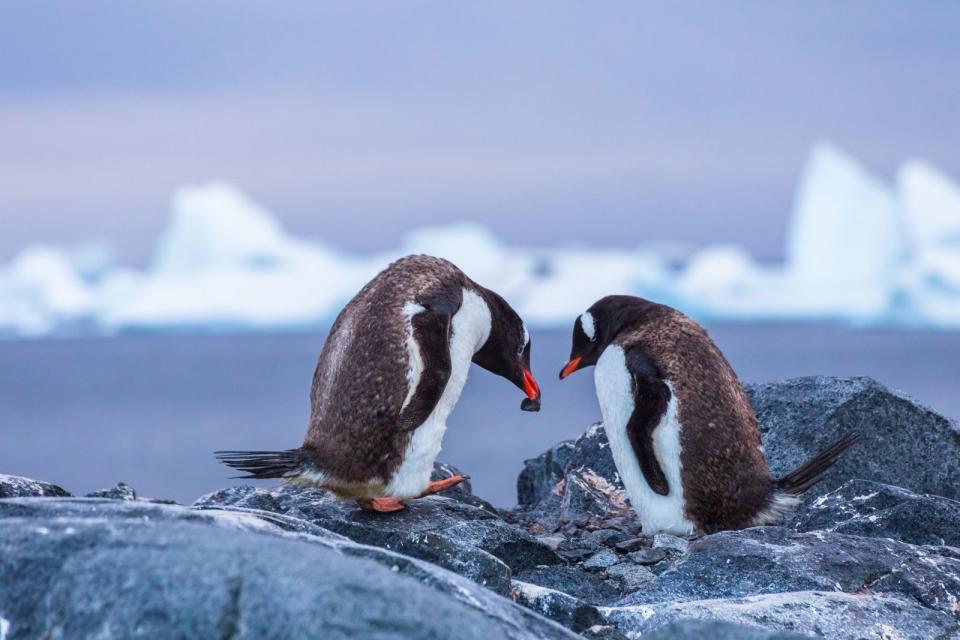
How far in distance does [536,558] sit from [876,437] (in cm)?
265

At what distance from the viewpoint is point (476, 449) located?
54.9 m

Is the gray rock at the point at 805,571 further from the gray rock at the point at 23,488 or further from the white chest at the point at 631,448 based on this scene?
the gray rock at the point at 23,488

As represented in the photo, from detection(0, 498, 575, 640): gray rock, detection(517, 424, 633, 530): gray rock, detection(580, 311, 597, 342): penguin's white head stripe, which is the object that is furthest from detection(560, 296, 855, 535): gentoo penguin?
detection(0, 498, 575, 640): gray rock

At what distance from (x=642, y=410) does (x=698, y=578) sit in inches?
54.6

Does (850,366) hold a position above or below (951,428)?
above

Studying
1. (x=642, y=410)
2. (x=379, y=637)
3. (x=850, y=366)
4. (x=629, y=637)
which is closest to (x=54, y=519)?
(x=379, y=637)

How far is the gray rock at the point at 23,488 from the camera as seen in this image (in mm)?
5344

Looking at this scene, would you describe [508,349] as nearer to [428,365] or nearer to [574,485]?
[574,485]

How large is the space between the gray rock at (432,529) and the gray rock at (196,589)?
1.53m

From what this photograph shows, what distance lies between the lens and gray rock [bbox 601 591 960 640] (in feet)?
13.2

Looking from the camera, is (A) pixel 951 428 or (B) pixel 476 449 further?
(B) pixel 476 449

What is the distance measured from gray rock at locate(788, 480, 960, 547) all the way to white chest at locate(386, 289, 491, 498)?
69.0 inches

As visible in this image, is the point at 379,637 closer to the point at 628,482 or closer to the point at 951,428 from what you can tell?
the point at 628,482

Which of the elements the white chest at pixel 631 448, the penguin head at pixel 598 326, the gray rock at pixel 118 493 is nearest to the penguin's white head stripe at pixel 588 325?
the penguin head at pixel 598 326
